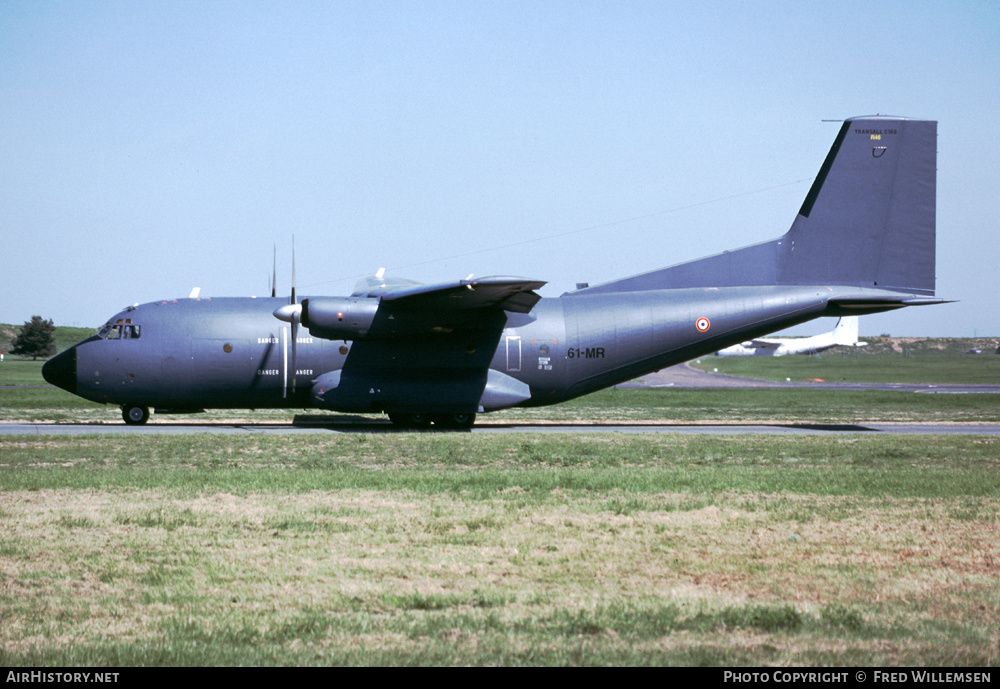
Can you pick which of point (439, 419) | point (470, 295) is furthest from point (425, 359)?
point (470, 295)

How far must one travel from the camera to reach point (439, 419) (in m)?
26.9

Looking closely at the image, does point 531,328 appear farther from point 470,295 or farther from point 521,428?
point 521,428

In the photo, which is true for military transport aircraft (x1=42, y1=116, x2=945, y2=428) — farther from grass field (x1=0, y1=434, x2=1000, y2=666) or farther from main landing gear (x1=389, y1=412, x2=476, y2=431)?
grass field (x1=0, y1=434, x2=1000, y2=666)

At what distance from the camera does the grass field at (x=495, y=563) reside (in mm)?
6426

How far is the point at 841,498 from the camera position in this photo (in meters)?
13.5

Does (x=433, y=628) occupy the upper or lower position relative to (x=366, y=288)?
lower

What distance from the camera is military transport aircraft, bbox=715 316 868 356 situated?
100812 millimetres

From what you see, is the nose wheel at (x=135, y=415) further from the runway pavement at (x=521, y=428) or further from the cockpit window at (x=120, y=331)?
the cockpit window at (x=120, y=331)

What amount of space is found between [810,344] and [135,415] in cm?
10461

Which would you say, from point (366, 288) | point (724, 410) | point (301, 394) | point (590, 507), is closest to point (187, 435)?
point (301, 394)

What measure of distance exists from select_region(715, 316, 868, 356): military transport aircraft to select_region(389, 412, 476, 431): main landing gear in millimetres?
68051

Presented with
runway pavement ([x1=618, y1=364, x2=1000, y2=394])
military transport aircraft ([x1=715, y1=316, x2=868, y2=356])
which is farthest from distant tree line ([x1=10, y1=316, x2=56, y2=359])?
military transport aircraft ([x1=715, y1=316, x2=868, y2=356])

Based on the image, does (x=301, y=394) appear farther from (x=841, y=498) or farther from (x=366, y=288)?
(x=841, y=498)
